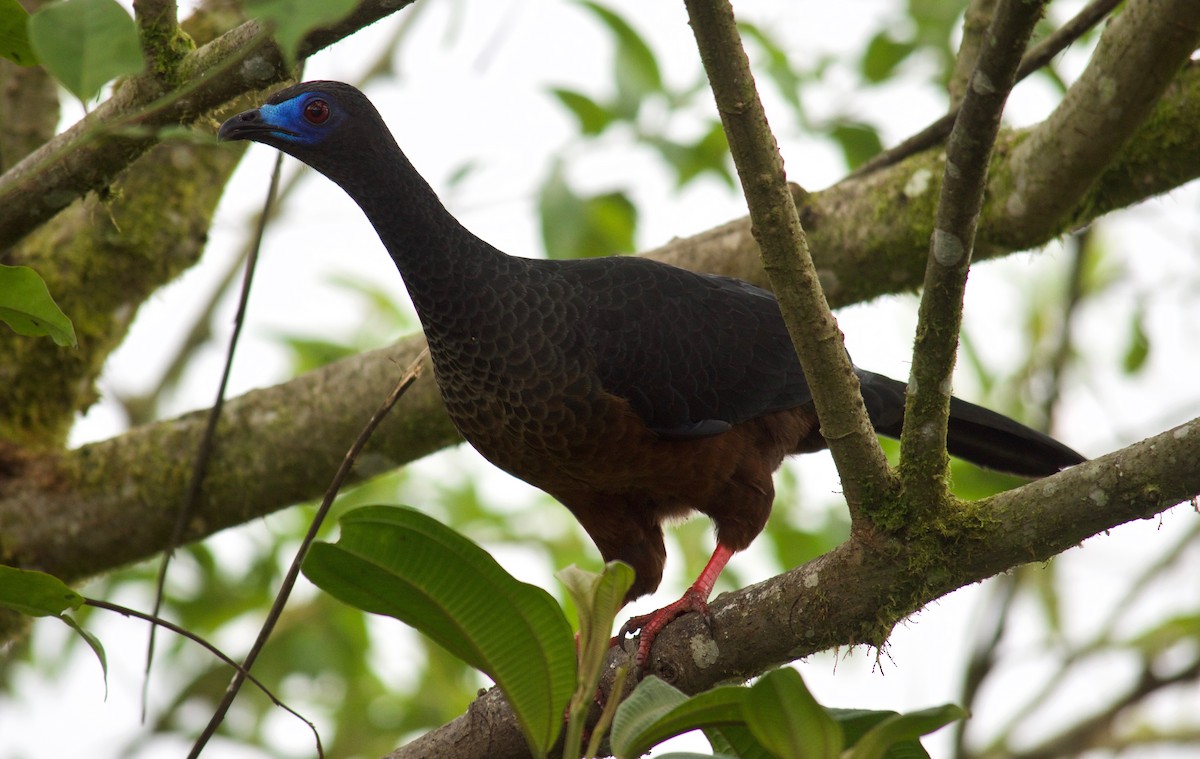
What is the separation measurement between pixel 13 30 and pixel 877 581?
80.6 inches

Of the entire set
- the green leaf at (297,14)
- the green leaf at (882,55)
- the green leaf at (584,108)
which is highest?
the green leaf at (882,55)

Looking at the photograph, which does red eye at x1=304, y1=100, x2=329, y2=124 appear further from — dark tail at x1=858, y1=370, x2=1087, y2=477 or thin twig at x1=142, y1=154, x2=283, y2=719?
dark tail at x1=858, y1=370, x2=1087, y2=477

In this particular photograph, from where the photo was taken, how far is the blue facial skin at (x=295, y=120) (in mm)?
3062

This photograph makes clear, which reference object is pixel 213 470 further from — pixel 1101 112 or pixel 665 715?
pixel 1101 112

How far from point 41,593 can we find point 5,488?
236 centimetres

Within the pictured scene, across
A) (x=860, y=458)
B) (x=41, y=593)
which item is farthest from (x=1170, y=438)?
(x=41, y=593)

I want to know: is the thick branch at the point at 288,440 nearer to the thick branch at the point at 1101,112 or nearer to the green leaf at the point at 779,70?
the thick branch at the point at 1101,112

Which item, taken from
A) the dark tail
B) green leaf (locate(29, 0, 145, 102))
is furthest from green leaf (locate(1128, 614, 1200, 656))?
green leaf (locate(29, 0, 145, 102))

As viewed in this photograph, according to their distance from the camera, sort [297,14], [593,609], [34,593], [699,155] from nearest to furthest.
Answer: [297,14] → [593,609] → [34,593] → [699,155]

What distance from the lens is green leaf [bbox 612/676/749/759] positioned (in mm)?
1688

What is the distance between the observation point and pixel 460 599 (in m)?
1.88

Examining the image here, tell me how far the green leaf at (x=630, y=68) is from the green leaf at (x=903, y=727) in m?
3.55

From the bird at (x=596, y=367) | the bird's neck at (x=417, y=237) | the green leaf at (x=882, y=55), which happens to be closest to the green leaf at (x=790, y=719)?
the bird at (x=596, y=367)

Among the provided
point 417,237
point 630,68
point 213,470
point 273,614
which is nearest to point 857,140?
point 630,68
